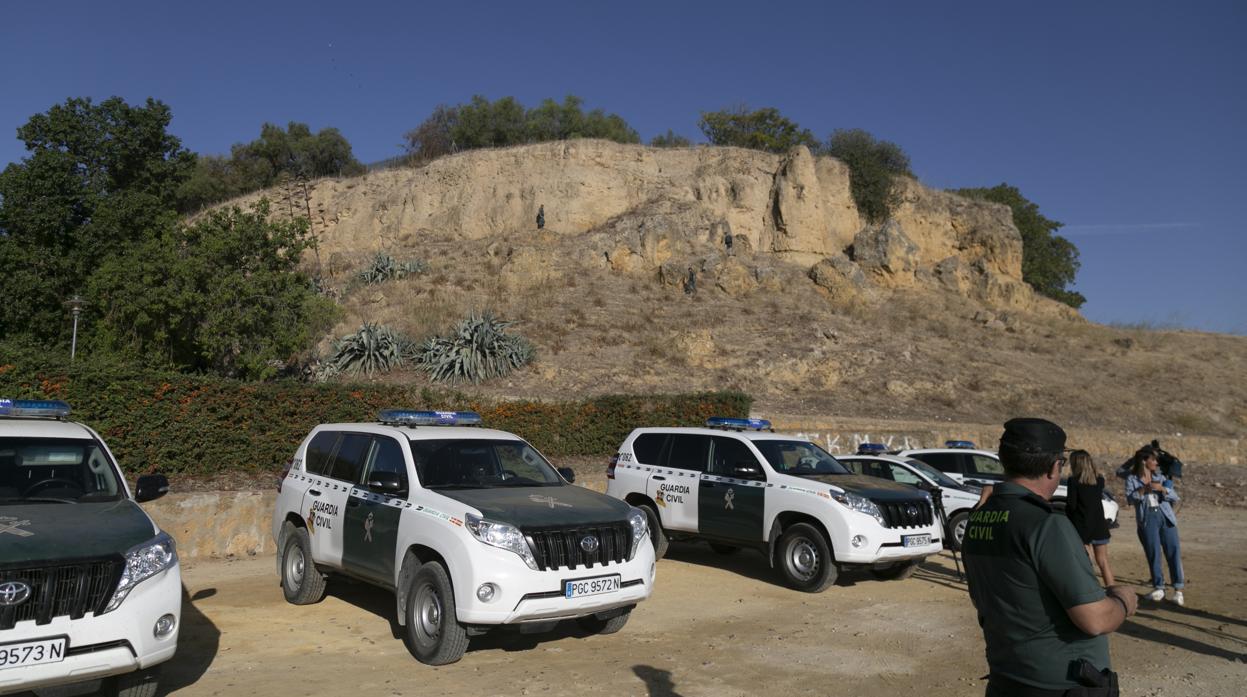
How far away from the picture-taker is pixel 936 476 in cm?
1398

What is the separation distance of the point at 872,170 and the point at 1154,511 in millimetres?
43419

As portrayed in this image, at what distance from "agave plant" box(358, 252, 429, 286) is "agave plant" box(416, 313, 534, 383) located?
1118 centimetres

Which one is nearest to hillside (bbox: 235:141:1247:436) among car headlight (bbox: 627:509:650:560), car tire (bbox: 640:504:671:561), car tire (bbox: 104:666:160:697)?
car tire (bbox: 640:504:671:561)

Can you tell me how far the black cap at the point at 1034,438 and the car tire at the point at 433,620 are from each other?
15.0 ft

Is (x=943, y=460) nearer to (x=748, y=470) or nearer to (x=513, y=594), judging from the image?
(x=748, y=470)

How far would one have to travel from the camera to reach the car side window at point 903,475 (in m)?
13.7

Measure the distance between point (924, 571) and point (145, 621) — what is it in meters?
9.55

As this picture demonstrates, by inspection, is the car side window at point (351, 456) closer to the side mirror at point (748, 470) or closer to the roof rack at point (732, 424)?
the side mirror at point (748, 470)

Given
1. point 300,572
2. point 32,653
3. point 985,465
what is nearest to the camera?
point 32,653

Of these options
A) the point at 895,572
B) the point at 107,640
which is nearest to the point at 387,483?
the point at 107,640

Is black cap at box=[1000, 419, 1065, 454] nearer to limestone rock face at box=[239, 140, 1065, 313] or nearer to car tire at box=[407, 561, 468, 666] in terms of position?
car tire at box=[407, 561, 468, 666]

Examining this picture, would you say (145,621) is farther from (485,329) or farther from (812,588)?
(485,329)

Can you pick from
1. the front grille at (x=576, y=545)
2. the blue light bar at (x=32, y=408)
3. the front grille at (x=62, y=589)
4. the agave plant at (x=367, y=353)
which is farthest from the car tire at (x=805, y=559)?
the agave plant at (x=367, y=353)

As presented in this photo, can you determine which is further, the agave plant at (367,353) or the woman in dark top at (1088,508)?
the agave plant at (367,353)
